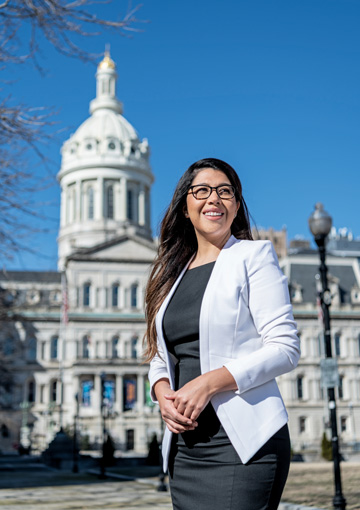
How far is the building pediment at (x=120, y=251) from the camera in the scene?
68.1 metres

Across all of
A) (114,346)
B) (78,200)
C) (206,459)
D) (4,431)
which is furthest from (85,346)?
(206,459)

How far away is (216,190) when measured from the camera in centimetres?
349

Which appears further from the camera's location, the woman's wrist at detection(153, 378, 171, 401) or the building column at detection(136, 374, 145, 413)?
the building column at detection(136, 374, 145, 413)

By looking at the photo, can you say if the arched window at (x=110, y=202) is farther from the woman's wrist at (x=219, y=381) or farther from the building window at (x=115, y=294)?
the woman's wrist at (x=219, y=381)

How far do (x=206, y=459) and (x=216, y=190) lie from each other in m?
1.34

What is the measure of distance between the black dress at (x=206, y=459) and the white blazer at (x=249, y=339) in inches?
2.8

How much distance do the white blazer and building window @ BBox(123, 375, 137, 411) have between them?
6343 centimetres

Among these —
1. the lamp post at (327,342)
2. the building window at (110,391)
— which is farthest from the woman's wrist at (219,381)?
the building window at (110,391)

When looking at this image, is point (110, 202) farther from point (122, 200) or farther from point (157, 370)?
point (157, 370)

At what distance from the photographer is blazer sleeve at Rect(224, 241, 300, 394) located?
9.54 ft

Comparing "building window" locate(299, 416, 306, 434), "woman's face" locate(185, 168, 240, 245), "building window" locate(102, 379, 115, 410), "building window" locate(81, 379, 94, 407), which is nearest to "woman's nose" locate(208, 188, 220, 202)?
"woman's face" locate(185, 168, 240, 245)

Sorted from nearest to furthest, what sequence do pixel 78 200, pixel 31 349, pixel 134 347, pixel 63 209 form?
1. pixel 134 347
2. pixel 31 349
3. pixel 78 200
4. pixel 63 209

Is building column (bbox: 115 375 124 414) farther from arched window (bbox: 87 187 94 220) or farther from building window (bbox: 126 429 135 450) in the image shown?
arched window (bbox: 87 187 94 220)

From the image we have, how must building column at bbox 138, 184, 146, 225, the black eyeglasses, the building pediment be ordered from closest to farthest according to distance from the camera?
the black eyeglasses
the building pediment
building column at bbox 138, 184, 146, 225
